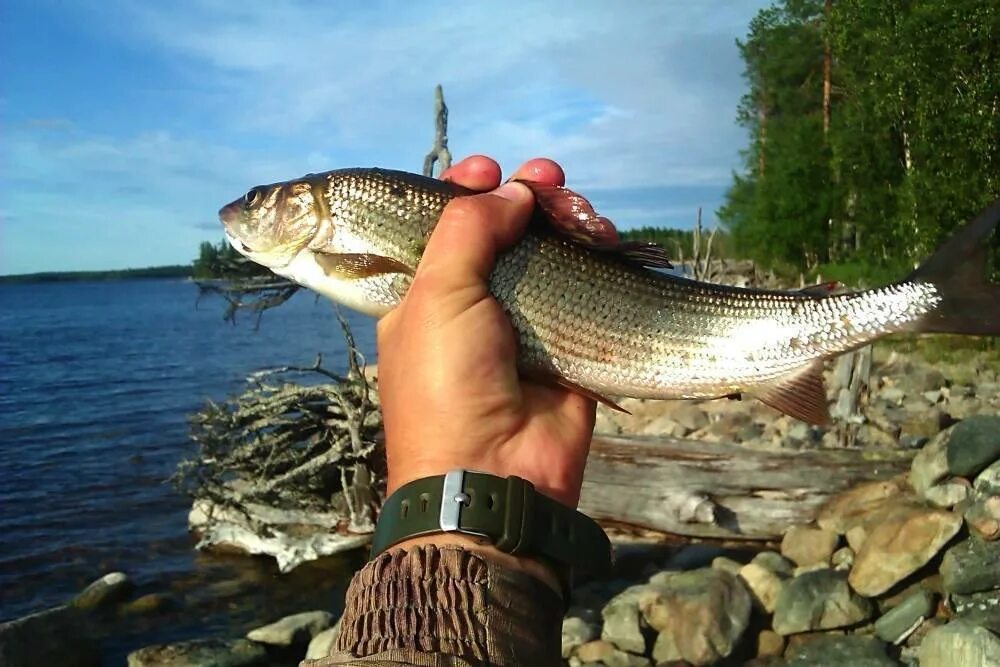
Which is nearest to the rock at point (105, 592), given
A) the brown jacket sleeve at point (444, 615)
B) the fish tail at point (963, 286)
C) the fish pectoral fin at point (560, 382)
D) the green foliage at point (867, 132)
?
the fish pectoral fin at point (560, 382)

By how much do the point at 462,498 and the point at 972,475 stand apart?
314 inches

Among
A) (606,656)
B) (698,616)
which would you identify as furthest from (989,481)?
(606,656)

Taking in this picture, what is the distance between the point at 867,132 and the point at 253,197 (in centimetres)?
3598

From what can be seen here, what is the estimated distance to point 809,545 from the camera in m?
9.23

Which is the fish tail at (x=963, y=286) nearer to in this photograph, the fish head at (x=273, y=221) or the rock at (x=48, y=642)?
the fish head at (x=273, y=221)

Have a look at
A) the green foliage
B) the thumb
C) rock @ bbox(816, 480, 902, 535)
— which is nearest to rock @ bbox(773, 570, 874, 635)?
rock @ bbox(816, 480, 902, 535)

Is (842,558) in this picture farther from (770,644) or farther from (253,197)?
(253,197)

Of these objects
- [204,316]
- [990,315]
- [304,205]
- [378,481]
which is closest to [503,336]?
[304,205]

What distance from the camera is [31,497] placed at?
53.5ft

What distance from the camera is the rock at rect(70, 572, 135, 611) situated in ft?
35.4

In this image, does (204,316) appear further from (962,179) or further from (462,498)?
(462,498)

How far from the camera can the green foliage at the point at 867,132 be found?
80.0 feet

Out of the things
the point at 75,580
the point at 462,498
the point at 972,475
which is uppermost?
the point at 462,498

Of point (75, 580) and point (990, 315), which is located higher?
point (990, 315)
